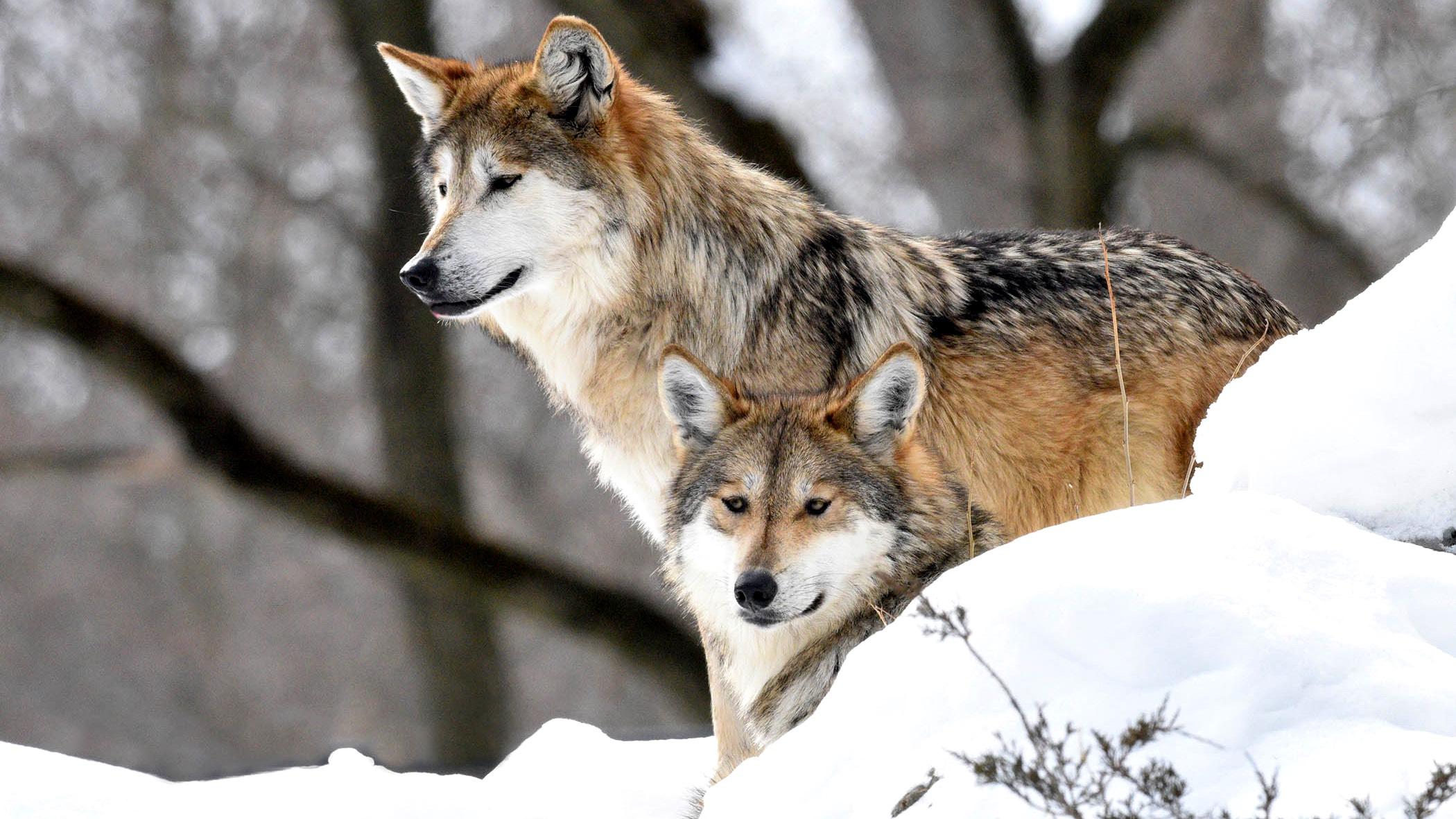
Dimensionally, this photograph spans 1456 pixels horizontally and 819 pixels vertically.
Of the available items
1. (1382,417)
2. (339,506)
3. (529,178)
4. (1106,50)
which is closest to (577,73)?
(529,178)

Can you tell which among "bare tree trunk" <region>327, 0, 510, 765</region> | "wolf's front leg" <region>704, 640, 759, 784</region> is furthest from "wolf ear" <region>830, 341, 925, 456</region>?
"bare tree trunk" <region>327, 0, 510, 765</region>

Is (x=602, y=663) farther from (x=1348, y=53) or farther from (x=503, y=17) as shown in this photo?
(x=1348, y=53)

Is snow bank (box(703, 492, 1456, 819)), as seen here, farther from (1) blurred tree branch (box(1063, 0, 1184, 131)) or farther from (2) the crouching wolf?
(1) blurred tree branch (box(1063, 0, 1184, 131))

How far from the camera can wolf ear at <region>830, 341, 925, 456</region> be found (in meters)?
4.45

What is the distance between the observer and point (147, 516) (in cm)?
2489

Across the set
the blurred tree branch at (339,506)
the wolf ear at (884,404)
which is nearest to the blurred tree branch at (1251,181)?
the blurred tree branch at (339,506)

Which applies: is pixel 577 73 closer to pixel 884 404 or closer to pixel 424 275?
pixel 424 275

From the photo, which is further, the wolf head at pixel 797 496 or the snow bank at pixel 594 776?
the snow bank at pixel 594 776

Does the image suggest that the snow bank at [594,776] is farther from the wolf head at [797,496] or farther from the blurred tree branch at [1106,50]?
the blurred tree branch at [1106,50]

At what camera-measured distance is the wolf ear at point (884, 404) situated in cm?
445

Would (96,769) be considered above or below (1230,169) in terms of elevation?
below

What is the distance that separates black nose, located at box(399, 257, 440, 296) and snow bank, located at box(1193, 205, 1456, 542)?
2.69 m

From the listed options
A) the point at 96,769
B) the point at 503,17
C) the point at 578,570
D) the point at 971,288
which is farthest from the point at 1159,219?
the point at 96,769

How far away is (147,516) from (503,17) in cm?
1246
